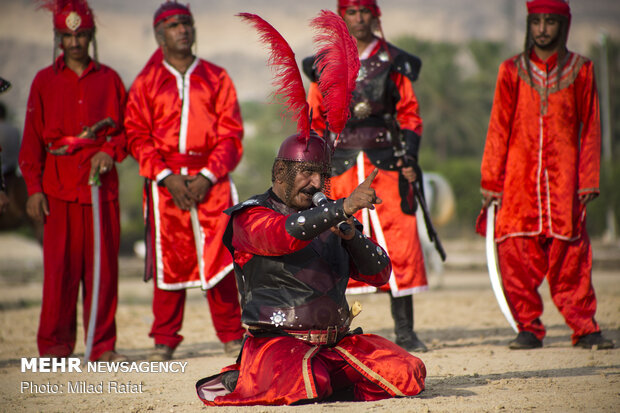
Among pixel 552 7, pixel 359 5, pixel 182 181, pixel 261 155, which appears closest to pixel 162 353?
pixel 182 181

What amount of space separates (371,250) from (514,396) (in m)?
1.04

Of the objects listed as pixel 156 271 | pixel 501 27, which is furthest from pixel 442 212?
pixel 501 27

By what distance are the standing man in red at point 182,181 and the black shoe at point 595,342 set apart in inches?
95.9

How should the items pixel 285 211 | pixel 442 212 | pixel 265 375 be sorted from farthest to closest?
pixel 442 212 → pixel 285 211 → pixel 265 375

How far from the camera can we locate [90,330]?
19.5 feet

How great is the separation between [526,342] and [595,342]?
462 millimetres

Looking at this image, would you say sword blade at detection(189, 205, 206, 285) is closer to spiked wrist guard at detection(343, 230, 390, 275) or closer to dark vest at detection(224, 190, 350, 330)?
dark vest at detection(224, 190, 350, 330)

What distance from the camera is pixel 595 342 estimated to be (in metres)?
5.78

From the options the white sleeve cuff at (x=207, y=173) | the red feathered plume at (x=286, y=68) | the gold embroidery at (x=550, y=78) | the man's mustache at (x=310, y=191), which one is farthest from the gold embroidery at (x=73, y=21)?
the gold embroidery at (x=550, y=78)

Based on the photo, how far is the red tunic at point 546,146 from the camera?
5.92 metres

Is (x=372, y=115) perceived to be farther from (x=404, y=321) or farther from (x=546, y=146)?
(x=404, y=321)

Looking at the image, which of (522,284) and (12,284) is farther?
(12,284)

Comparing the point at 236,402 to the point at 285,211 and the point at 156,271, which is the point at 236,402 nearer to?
the point at 285,211

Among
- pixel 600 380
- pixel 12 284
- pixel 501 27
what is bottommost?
pixel 12 284
